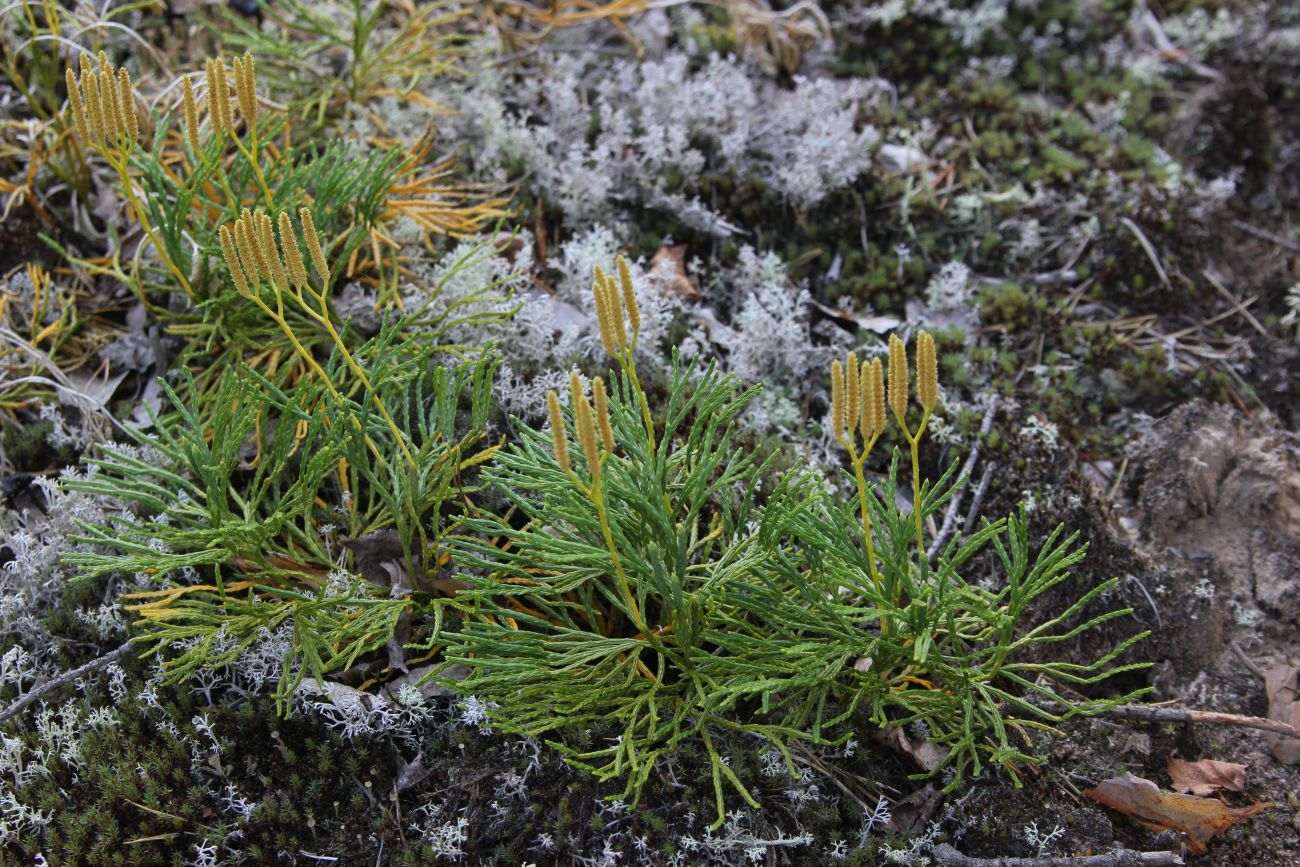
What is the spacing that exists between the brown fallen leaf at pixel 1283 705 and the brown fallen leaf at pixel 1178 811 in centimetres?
23

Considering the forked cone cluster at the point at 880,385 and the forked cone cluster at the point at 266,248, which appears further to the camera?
the forked cone cluster at the point at 266,248

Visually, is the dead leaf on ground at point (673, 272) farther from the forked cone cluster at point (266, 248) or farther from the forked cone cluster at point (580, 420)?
the forked cone cluster at point (580, 420)

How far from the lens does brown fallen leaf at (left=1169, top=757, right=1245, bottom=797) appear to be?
2.60 metres

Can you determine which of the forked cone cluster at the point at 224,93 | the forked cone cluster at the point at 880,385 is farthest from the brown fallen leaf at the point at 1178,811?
the forked cone cluster at the point at 224,93

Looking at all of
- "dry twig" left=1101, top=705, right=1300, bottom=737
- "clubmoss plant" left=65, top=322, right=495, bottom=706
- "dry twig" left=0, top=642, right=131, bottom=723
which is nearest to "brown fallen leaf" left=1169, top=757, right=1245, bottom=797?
"dry twig" left=1101, top=705, right=1300, bottom=737

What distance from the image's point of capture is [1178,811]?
8.15 ft

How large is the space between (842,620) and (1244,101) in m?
3.55

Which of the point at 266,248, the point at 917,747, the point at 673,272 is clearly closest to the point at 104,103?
the point at 266,248

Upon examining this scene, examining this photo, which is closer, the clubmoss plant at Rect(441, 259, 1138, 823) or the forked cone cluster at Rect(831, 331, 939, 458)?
the forked cone cluster at Rect(831, 331, 939, 458)

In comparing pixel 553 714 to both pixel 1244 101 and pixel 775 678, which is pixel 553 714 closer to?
pixel 775 678

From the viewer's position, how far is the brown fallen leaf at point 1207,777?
2596mm

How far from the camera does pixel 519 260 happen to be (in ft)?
11.4

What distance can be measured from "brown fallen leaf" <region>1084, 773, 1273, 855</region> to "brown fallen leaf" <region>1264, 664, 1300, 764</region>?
0.23m

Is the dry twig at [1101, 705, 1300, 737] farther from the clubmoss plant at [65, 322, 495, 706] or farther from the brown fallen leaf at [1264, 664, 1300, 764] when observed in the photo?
the clubmoss plant at [65, 322, 495, 706]
